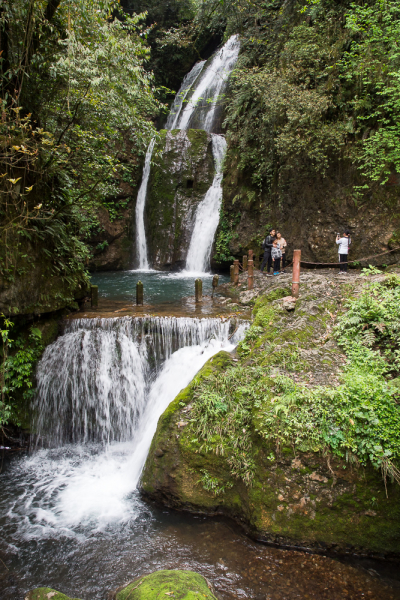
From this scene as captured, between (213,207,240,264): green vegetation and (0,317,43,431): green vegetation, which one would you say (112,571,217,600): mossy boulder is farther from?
(213,207,240,264): green vegetation

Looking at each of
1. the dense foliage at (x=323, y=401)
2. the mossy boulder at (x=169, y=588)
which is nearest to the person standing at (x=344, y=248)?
the dense foliage at (x=323, y=401)

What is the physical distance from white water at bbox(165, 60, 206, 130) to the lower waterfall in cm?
2087

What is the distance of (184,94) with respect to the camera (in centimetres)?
2464

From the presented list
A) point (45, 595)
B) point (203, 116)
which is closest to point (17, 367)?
point (45, 595)

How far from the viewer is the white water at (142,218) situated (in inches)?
829

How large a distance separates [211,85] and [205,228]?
1085 centimetres

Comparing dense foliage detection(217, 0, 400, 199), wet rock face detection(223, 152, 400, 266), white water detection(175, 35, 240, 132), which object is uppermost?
white water detection(175, 35, 240, 132)

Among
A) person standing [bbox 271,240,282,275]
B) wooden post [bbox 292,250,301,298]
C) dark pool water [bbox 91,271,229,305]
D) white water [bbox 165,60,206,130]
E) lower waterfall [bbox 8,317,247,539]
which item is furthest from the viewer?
white water [bbox 165,60,206,130]

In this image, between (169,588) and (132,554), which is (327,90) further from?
(169,588)

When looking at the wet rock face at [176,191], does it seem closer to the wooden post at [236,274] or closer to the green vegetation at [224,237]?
the green vegetation at [224,237]

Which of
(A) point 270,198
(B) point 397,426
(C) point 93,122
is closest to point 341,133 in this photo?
(A) point 270,198

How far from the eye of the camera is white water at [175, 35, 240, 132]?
22.2m

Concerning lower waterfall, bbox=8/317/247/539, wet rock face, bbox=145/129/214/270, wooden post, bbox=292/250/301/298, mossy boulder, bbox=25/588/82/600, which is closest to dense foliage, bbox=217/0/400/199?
wet rock face, bbox=145/129/214/270

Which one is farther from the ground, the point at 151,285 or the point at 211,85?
the point at 211,85
